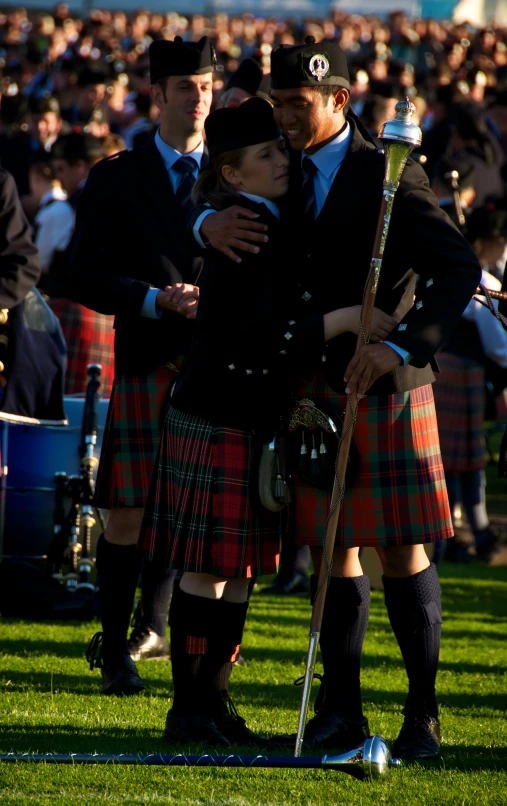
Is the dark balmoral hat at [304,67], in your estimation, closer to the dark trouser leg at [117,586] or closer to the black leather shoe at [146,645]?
the dark trouser leg at [117,586]

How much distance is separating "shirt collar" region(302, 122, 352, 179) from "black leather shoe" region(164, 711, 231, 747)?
1.45 metres

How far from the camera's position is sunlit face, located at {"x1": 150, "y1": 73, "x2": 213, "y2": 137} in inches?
164

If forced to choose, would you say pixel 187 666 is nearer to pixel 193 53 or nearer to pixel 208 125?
pixel 208 125

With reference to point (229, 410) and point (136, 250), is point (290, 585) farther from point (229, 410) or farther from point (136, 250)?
point (229, 410)

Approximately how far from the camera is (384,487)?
3311mm

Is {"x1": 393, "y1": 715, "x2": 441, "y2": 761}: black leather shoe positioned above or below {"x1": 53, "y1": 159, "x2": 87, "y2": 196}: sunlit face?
below

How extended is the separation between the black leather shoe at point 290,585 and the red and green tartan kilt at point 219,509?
2495 millimetres

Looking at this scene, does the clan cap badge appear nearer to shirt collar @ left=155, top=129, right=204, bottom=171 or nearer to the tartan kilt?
shirt collar @ left=155, top=129, right=204, bottom=171

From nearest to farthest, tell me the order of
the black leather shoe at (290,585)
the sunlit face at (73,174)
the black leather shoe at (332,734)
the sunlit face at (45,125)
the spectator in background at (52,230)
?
the black leather shoe at (332,734)
the black leather shoe at (290,585)
the spectator in background at (52,230)
the sunlit face at (73,174)
the sunlit face at (45,125)

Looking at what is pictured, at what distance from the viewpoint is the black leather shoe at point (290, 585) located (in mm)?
5863

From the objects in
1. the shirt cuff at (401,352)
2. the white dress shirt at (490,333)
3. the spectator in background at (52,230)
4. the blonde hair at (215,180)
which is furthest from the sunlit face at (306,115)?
the spectator in background at (52,230)

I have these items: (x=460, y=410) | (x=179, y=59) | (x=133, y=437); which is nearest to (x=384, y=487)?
(x=133, y=437)

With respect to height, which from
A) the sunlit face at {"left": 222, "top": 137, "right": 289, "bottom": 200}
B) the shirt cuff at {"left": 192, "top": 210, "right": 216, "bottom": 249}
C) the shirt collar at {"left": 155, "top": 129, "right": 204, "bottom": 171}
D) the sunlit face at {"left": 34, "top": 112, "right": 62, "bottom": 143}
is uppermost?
the sunlit face at {"left": 34, "top": 112, "right": 62, "bottom": 143}

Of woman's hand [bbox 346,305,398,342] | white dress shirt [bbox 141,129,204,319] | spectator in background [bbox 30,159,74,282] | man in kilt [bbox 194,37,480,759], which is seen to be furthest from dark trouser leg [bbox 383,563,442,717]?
spectator in background [bbox 30,159,74,282]
